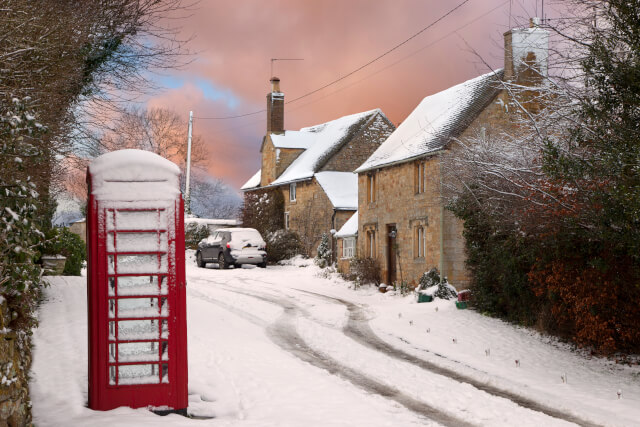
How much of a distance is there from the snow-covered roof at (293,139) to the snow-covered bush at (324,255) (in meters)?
11.7

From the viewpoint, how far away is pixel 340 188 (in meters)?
36.1

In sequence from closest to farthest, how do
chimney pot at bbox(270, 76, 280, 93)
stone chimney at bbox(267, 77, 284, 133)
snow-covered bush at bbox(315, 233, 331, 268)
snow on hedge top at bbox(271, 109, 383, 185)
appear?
snow-covered bush at bbox(315, 233, 331, 268), snow on hedge top at bbox(271, 109, 383, 185), chimney pot at bbox(270, 76, 280, 93), stone chimney at bbox(267, 77, 284, 133)

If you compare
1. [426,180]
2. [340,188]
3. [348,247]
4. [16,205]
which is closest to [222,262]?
[348,247]

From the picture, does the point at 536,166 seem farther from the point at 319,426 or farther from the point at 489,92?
the point at 489,92

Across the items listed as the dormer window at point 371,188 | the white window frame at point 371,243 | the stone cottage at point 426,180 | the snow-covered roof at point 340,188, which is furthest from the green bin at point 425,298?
the snow-covered roof at point 340,188

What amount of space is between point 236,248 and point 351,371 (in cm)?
2068

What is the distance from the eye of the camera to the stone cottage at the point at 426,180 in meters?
22.7

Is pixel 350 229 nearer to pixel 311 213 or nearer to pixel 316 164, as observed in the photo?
pixel 311 213

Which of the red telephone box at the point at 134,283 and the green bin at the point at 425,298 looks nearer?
the red telephone box at the point at 134,283

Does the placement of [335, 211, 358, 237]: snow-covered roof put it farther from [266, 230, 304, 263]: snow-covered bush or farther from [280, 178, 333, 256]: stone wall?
[266, 230, 304, 263]: snow-covered bush

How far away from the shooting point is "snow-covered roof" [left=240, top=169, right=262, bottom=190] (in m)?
46.5

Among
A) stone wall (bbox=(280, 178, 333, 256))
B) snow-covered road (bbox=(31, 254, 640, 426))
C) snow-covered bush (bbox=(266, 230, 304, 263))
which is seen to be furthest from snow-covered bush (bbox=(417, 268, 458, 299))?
snow-covered bush (bbox=(266, 230, 304, 263))

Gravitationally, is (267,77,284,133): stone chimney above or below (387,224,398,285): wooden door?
above

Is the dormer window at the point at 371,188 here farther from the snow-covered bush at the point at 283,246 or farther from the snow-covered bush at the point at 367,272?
the snow-covered bush at the point at 283,246
